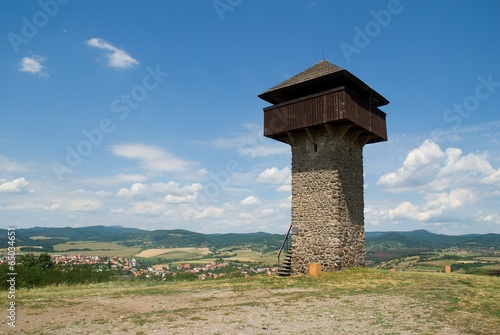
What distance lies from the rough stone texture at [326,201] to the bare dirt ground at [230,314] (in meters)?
5.27

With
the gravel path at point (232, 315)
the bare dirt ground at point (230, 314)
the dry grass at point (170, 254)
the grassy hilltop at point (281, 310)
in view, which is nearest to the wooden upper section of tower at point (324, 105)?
the grassy hilltop at point (281, 310)

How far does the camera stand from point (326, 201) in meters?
16.4

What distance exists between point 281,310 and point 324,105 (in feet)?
34.1

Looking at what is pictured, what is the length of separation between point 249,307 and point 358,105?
449 inches

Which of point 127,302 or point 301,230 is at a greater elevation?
point 301,230

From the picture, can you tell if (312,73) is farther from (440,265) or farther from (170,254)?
(170,254)

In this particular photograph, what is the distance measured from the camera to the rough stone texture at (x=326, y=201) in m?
16.1

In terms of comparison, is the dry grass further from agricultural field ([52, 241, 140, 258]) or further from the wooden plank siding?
the wooden plank siding

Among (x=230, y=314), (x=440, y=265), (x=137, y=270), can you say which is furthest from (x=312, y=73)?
(x=440, y=265)

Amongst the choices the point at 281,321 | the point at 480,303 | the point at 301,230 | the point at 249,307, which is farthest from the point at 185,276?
the point at 480,303

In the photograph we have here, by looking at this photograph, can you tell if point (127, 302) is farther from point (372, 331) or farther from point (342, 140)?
point (342, 140)

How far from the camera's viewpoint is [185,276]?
1786 cm

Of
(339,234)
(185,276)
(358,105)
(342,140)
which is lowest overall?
(185,276)

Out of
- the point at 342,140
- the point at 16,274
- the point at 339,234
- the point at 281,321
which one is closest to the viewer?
the point at 281,321
